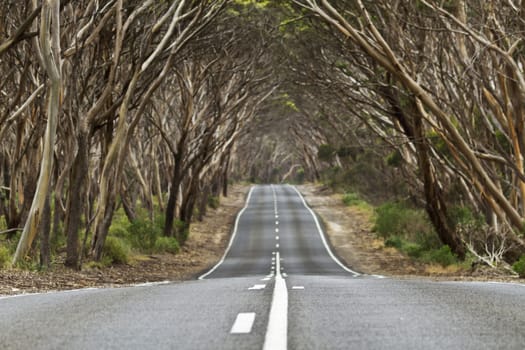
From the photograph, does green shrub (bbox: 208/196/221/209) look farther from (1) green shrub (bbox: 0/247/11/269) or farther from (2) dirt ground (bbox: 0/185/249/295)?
(1) green shrub (bbox: 0/247/11/269)

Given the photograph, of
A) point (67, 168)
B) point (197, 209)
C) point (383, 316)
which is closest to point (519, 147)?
point (67, 168)

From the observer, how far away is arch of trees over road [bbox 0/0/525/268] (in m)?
19.2

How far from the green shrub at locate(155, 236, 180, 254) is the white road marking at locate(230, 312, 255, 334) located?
28887 millimetres

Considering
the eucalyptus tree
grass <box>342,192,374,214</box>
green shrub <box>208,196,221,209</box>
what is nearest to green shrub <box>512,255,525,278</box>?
the eucalyptus tree

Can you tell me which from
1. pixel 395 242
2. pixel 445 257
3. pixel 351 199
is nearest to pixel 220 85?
pixel 395 242

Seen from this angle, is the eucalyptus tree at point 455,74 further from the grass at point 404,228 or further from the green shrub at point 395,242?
the green shrub at point 395,242

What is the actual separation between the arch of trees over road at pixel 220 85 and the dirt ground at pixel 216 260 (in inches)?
40.3

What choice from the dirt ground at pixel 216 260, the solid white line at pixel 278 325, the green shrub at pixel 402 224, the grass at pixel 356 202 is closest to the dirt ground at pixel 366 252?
the dirt ground at pixel 216 260

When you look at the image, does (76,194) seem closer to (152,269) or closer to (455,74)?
(152,269)

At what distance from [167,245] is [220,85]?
735 centimetres

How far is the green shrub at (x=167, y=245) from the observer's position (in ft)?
118

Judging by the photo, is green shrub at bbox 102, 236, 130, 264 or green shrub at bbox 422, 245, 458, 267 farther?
green shrub at bbox 422, 245, 458, 267

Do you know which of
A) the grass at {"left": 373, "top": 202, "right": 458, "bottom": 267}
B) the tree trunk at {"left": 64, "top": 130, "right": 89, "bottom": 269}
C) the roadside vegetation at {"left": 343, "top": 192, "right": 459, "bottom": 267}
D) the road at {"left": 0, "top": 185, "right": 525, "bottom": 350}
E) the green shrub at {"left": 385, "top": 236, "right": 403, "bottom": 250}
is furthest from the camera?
the green shrub at {"left": 385, "top": 236, "right": 403, "bottom": 250}

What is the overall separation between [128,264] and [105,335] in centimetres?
2201
